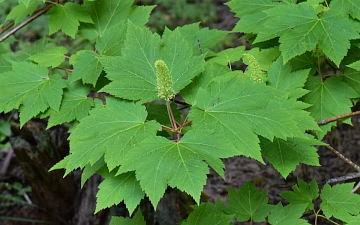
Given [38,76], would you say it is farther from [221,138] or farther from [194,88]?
[221,138]

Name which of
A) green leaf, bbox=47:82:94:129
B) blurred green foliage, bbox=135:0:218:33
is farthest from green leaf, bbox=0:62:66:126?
blurred green foliage, bbox=135:0:218:33

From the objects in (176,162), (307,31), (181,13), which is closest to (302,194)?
(307,31)

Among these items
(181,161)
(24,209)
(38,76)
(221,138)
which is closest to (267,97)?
(221,138)

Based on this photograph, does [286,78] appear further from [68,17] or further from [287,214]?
[68,17]

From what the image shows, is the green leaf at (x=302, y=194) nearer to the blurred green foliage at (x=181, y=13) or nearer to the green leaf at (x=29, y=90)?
the green leaf at (x=29, y=90)

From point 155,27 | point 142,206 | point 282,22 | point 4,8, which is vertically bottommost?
point 142,206

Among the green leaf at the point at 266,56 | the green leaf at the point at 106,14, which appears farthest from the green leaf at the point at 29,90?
the green leaf at the point at 266,56
